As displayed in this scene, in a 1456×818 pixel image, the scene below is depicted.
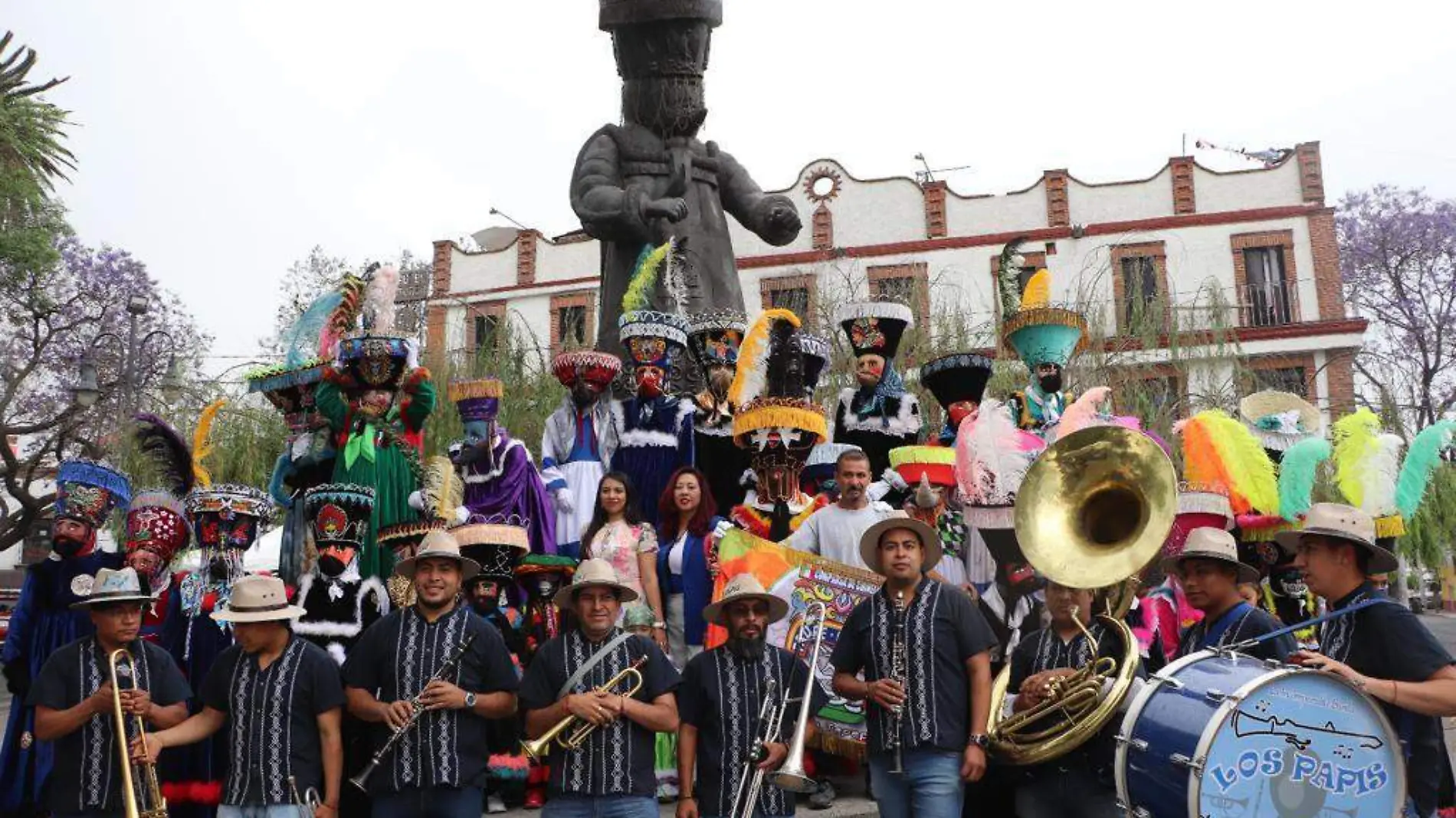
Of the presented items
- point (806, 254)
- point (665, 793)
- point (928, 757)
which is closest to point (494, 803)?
point (665, 793)

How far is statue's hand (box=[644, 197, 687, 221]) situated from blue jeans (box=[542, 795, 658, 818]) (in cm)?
661

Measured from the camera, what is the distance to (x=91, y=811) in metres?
5.76

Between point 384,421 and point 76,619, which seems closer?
point 76,619

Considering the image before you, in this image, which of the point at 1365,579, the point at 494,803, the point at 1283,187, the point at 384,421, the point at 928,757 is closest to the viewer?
the point at 1365,579

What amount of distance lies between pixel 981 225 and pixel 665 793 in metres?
27.6

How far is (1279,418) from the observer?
962cm

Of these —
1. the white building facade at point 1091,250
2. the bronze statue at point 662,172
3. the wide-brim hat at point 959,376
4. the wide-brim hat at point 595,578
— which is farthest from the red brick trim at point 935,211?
the wide-brim hat at point 595,578

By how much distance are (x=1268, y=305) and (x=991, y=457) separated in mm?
27574

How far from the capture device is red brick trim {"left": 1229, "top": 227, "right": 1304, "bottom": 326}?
104 feet

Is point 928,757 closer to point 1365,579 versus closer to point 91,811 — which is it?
point 1365,579

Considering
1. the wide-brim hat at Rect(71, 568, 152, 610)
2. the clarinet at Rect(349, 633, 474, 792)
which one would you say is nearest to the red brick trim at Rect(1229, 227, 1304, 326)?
the clarinet at Rect(349, 633, 474, 792)

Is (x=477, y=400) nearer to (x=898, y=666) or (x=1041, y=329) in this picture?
(x=1041, y=329)

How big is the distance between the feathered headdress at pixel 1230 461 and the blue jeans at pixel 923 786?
348cm

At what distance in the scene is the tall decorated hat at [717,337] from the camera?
999cm
